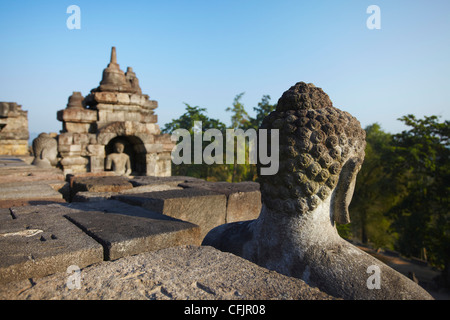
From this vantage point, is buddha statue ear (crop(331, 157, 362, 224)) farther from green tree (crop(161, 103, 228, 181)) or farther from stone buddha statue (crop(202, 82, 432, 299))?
green tree (crop(161, 103, 228, 181))

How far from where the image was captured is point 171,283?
4.33ft

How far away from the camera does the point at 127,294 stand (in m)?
1.22

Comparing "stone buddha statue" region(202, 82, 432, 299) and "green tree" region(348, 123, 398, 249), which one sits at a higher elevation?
"stone buddha statue" region(202, 82, 432, 299)

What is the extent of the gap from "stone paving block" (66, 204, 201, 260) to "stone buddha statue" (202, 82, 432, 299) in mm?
577

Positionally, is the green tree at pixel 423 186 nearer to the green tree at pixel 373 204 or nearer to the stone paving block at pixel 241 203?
the green tree at pixel 373 204

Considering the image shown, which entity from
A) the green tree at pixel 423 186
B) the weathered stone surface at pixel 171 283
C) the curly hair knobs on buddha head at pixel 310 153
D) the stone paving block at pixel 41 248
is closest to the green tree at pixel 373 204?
the green tree at pixel 423 186

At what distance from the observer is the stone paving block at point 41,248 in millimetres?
1440

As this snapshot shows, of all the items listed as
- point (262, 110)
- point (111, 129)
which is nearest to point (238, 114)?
point (262, 110)

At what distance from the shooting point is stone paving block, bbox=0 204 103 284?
4.73 feet

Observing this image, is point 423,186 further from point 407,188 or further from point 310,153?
point 310,153

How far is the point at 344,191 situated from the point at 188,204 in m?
1.96


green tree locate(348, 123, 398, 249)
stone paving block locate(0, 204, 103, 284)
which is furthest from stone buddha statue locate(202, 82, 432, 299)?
green tree locate(348, 123, 398, 249)

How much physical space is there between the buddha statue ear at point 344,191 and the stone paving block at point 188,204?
161 cm
